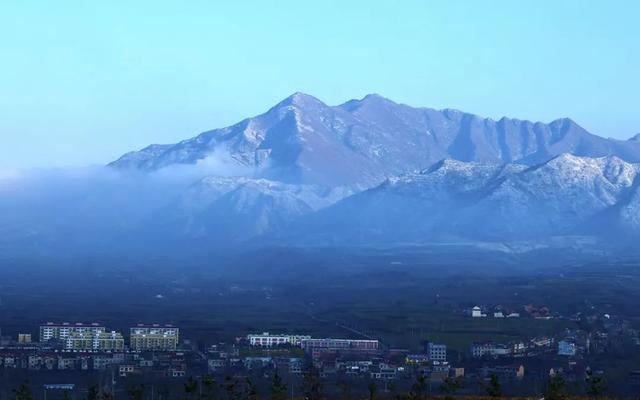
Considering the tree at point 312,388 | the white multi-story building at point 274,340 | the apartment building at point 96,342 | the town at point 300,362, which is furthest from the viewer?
the white multi-story building at point 274,340

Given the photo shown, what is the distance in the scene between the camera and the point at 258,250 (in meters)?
143

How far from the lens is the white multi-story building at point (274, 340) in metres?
68.9

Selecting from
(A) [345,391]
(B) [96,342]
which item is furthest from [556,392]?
(B) [96,342]

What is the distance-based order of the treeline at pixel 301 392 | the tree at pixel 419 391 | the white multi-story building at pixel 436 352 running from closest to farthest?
the tree at pixel 419 391 < the treeline at pixel 301 392 < the white multi-story building at pixel 436 352

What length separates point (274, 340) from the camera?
69.6 meters

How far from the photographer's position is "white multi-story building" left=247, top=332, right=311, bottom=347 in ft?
226

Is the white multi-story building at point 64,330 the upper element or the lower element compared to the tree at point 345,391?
upper

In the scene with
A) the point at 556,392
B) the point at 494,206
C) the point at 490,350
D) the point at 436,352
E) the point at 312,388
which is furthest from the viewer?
the point at 494,206

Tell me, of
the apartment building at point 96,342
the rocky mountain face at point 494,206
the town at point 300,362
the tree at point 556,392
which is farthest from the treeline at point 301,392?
the rocky mountain face at point 494,206

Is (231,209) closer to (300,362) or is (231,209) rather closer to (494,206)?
(494,206)

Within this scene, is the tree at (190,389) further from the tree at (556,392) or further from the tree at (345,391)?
the tree at (556,392)

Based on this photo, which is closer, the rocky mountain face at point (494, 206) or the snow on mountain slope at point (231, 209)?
the rocky mountain face at point (494, 206)

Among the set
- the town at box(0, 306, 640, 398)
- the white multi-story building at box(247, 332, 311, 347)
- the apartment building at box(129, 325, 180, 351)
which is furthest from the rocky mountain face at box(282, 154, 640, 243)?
the apartment building at box(129, 325, 180, 351)

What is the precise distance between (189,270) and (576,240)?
1562 inches
